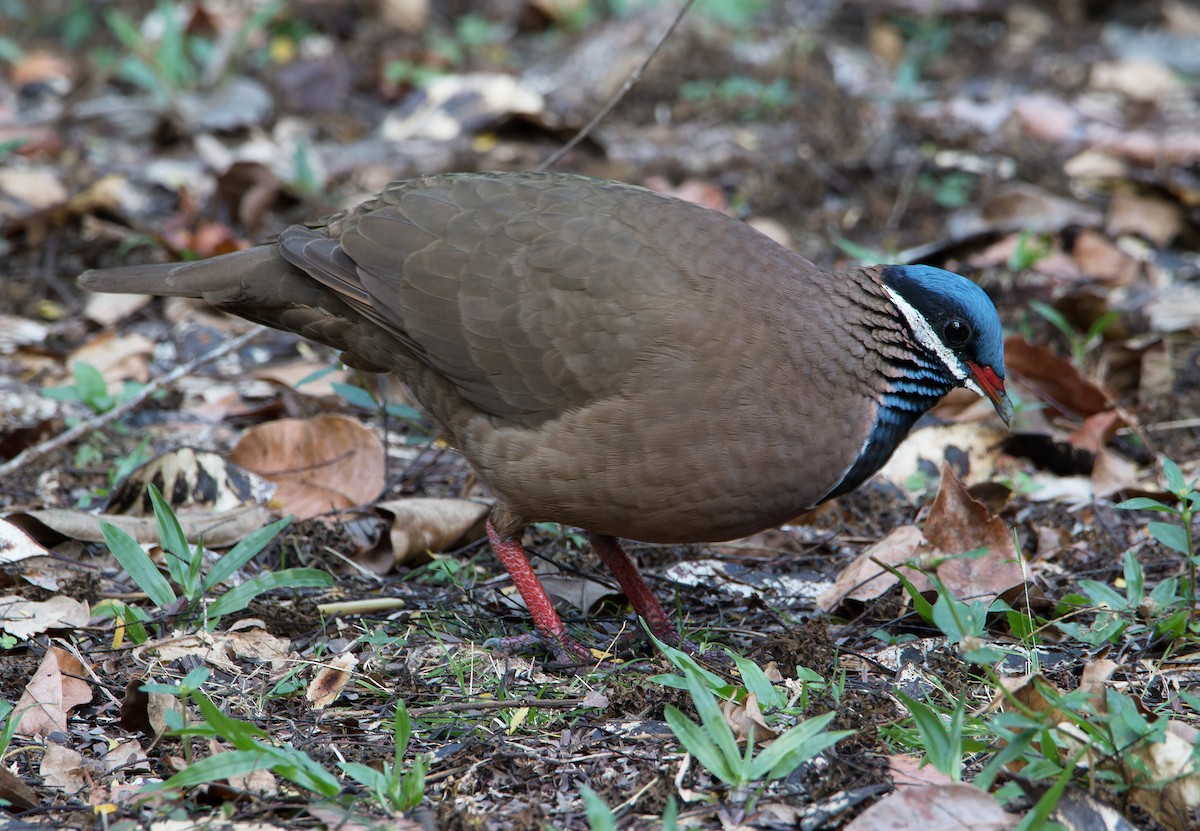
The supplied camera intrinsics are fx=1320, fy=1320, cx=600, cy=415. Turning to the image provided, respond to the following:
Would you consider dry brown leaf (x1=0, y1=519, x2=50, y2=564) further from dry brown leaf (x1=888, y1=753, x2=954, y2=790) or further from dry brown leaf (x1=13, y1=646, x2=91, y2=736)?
dry brown leaf (x1=888, y1=753, x2=954, y2=790)

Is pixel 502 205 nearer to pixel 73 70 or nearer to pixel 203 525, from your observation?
pixel 203 525

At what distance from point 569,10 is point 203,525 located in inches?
238

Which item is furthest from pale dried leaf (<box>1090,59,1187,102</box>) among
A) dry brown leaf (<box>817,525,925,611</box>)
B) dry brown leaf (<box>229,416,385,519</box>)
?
dry brown leaf (<box>229,416,385,519</box>)


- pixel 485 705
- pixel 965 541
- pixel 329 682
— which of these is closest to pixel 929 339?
pixel 965 541

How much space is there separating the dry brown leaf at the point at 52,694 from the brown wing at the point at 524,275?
128 centimetres

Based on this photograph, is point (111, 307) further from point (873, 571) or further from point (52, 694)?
point (873, 571)

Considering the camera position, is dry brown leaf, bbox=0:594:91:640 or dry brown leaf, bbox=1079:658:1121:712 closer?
dry brown leaf, bbox=1079:658:1121:712

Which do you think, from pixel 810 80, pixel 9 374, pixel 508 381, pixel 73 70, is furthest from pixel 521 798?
pixel 73 70

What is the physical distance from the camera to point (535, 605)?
3.81 meters

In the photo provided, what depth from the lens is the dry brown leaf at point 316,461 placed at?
4.46 meters

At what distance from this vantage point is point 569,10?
9164 mm

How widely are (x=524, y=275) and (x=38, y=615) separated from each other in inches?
63.8

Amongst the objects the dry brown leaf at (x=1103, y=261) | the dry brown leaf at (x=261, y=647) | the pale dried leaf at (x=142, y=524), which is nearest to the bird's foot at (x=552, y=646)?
the dry brown leaf at (x=261, y=647)

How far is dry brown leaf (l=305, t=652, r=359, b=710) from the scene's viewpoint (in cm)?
334
